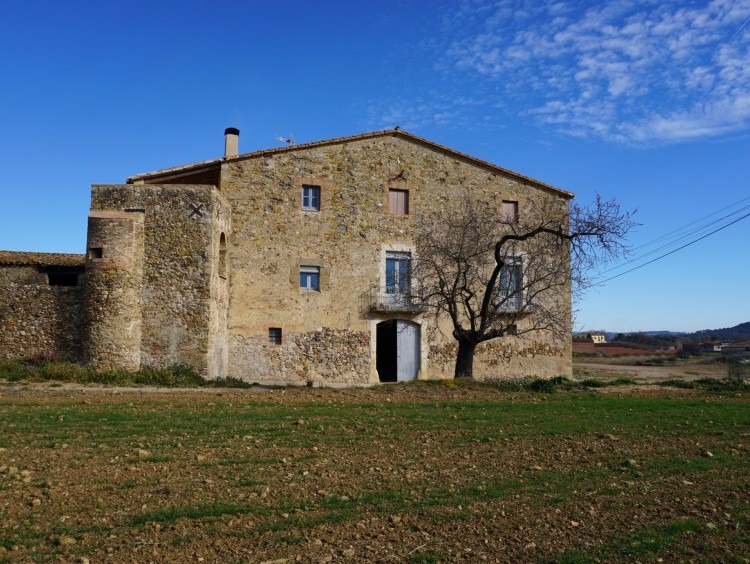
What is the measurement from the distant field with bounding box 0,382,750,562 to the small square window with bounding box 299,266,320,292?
958 cm

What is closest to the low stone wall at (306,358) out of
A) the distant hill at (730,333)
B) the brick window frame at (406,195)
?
the brick window frame at (406,195)

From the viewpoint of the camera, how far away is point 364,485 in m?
5.93

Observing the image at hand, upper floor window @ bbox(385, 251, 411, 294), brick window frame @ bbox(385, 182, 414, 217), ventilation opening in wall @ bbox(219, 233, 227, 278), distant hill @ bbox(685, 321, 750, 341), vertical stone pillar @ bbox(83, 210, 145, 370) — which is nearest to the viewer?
vertical stone pillar @ bbox(83, 210, 145, 370)

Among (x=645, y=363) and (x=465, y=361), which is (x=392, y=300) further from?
(x=645, y=363)

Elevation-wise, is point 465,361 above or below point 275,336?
below

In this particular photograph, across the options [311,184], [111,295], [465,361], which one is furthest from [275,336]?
[465,361]

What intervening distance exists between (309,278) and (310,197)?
9.14 feet

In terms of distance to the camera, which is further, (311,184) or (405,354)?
(405,354)

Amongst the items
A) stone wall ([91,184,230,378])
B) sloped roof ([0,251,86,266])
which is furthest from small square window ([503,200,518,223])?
sloped roof ([0,251,86,266])

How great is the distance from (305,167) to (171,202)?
16.2 feet

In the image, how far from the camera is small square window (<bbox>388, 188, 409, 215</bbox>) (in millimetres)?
21141

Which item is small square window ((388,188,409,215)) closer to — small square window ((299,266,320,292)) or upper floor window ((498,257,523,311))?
small square window ((299,266,320,292))

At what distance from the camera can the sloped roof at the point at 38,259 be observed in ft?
56.0

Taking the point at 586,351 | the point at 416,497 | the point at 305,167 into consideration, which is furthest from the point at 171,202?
the point at 586,351
